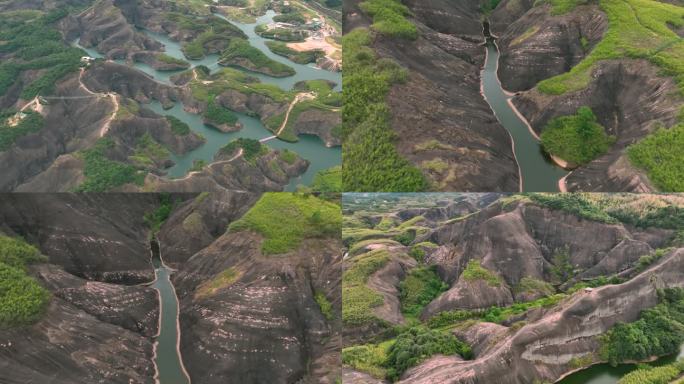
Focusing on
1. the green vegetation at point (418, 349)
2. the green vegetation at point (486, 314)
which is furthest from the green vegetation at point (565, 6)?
the green vegetation at point (418, 349)

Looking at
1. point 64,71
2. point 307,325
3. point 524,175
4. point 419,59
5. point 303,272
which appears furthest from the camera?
point 64,71

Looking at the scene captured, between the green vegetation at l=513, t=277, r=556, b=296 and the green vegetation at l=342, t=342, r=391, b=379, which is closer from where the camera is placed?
the green vegetation at l=342, t=342, r=391, b=379

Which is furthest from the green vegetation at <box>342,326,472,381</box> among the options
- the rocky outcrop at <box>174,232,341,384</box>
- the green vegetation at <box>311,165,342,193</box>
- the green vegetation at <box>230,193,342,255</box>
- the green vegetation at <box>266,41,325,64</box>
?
the green vegetation at <box>266,41,325,64</box>

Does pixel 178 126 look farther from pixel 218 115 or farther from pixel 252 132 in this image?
pixel 252 132

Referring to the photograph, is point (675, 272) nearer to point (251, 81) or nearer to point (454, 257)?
point (454, 257)

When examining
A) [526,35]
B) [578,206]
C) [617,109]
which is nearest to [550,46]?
[526,35]

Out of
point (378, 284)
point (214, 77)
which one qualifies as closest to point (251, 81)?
point (214, 77)

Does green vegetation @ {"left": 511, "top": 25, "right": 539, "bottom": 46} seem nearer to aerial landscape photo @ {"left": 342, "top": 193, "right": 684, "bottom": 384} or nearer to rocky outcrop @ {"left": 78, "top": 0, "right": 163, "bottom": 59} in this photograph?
aerial landscape photo @ {"left": 342, "top": 193, "right": 684, "bottom": 384}
